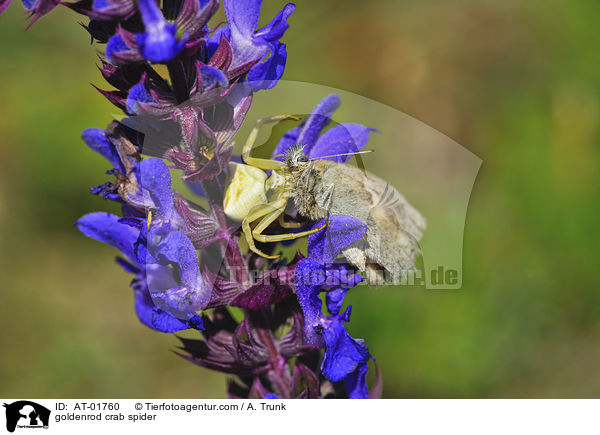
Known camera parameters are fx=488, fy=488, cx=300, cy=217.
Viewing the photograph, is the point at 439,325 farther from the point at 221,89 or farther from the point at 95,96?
the point at 95,96

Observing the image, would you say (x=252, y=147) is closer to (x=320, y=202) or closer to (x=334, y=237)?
(x=320, y=202)

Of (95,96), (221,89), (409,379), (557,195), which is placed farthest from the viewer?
(95,96)

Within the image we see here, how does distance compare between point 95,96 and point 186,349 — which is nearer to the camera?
point 186,349

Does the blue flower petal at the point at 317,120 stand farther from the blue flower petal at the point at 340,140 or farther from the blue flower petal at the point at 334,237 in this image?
the blue flower petal at the point at 334,237

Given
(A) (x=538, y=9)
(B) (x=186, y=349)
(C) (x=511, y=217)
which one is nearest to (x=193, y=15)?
(B) (x=186, y=349)

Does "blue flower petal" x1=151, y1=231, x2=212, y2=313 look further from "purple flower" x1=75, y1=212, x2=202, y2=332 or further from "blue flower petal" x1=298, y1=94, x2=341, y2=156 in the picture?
"blue flower petal" x1=298, y1=94, x2=341, y2=156
